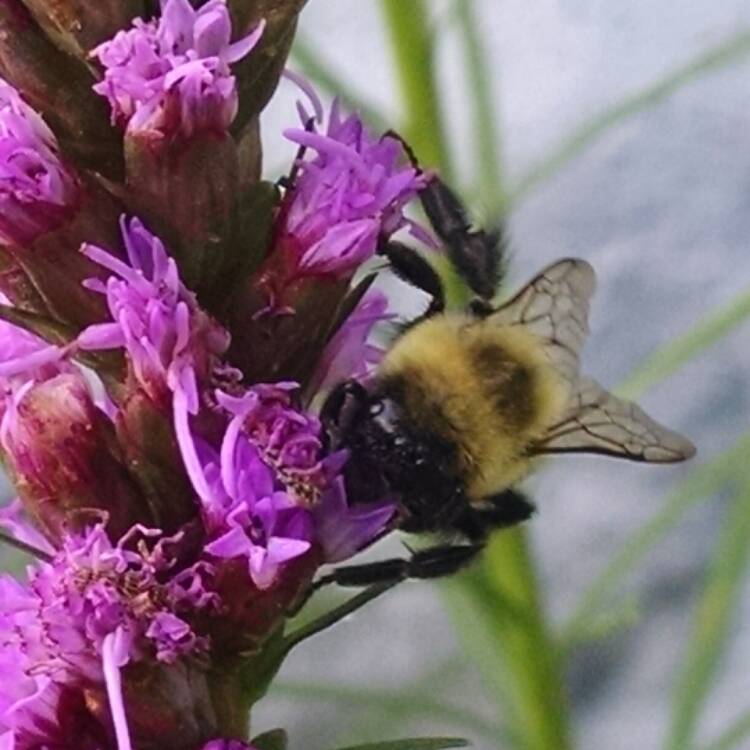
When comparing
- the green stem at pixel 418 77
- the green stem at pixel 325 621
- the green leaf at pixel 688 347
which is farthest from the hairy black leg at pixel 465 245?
the green leaf at pixel 688 347

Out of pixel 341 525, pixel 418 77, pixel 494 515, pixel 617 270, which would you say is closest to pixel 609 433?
pixel 494 515

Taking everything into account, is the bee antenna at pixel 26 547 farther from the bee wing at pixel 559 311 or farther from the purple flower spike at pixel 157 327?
the bee wing at pixel 559 311

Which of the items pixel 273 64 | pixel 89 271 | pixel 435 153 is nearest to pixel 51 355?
pixel 89 271

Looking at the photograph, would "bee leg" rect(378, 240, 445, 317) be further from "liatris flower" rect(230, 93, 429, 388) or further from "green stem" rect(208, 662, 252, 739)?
"green stem" rect(208, 662, 252, 739)

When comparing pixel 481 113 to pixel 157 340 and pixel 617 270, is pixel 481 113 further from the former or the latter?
pixel 617 270

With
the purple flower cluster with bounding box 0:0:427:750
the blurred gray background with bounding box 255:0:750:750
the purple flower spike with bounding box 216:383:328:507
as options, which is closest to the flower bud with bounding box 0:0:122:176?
the purple flower cluster with bounding box 0:0:427:750
